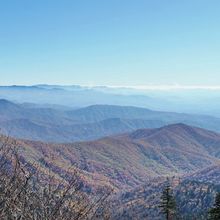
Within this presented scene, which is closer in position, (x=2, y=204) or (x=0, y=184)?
(x=2, y=204)

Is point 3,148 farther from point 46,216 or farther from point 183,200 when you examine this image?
point 183,200

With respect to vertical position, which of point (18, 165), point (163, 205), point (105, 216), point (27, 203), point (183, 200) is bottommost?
point (183, 200)

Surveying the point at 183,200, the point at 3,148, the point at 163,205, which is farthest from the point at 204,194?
the point at 3,148

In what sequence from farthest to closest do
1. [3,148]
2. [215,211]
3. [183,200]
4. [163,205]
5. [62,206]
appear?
1. [183,200]
2. [163,205]
3. [215,211]
4. [3,148]
5. [62,206]

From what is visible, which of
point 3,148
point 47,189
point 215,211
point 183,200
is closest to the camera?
point 47,189

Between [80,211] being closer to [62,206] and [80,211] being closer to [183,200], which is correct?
[62,206]

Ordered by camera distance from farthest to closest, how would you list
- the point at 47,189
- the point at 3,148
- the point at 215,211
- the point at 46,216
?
the point at 215,211 < the point at 3,148 < the point at 47,189 < the point at 46,216

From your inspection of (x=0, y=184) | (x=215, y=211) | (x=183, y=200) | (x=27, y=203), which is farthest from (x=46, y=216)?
(x=183, y=200)

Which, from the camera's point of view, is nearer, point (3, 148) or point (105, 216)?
point (105, 216)

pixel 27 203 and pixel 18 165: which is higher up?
pixel 18 165
